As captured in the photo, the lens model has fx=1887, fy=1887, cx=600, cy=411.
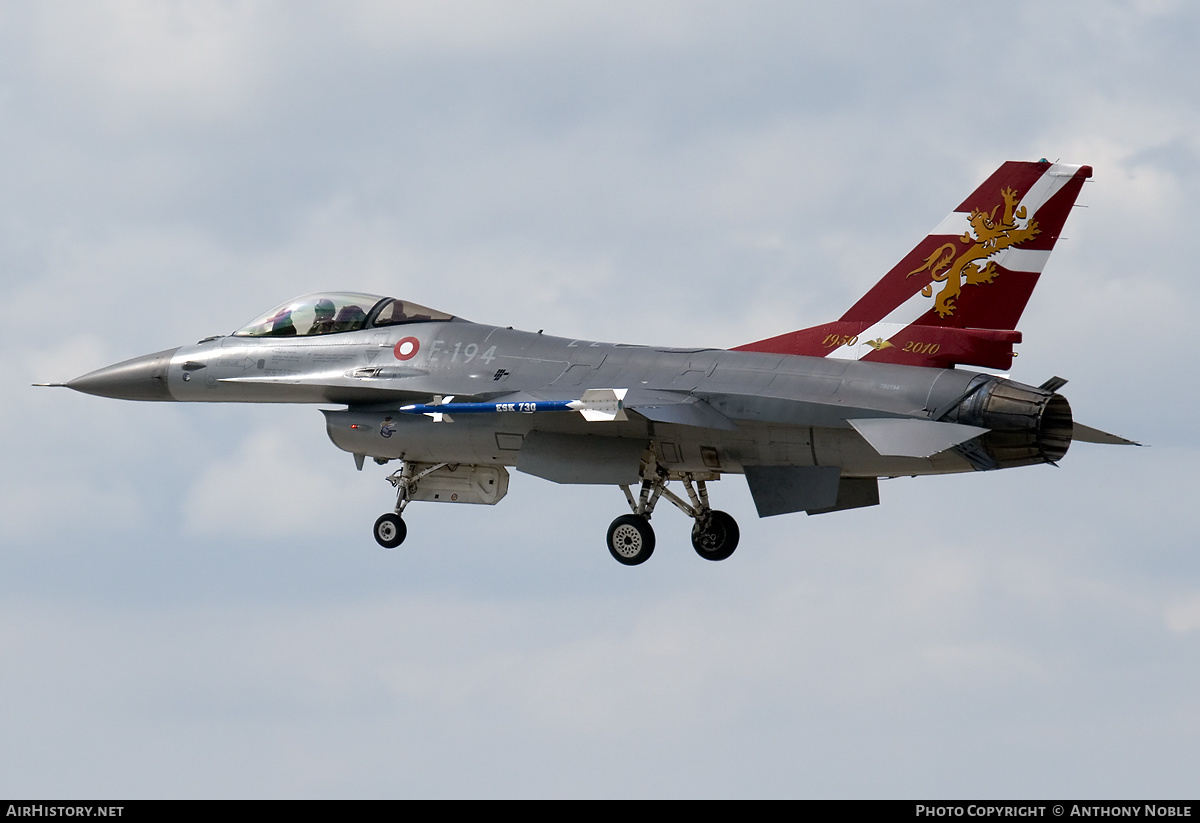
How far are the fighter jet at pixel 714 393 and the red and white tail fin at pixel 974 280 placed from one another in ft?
0.06

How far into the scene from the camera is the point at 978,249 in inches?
Result: 866

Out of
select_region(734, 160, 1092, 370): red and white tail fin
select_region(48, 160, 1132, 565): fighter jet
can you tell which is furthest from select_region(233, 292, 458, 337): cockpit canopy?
select_region(734, 160, 1092, 370): red and white tail fin

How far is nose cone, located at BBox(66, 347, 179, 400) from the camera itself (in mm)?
26125

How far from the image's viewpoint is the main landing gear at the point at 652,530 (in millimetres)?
23547

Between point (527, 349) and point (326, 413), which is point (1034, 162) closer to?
point (527, 349)

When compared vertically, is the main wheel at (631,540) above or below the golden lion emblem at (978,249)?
below

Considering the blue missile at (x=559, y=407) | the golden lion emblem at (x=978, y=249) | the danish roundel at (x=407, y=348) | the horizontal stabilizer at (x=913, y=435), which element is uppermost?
the danish roundel at (x=407, y=348)

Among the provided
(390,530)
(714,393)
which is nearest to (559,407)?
(714,393)

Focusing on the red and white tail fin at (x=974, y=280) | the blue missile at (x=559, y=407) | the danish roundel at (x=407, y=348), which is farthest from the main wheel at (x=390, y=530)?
the red and white tail fin at (x=974, y=280)

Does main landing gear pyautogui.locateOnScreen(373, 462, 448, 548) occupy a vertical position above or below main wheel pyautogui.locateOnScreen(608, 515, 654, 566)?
A: above

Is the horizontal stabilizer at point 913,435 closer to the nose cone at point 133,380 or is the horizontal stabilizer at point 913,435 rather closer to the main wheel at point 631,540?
the main wheel at point 631,540

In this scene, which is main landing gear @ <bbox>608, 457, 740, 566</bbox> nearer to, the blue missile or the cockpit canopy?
the blue missile

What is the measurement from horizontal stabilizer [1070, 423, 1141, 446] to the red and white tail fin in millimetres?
1544

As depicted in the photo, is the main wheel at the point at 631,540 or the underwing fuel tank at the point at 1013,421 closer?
the underwing fuel tank at the point at 1013,421
